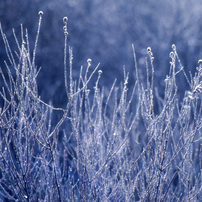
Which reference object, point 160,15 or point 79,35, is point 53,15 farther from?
point 160,15

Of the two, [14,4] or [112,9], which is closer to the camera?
[14,4]

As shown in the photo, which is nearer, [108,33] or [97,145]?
[97,145]

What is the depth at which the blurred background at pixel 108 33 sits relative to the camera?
367 inches

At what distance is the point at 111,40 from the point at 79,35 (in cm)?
120

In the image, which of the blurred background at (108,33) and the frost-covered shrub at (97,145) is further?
the blurred background at (108,33)

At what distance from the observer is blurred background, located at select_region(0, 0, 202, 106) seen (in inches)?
367

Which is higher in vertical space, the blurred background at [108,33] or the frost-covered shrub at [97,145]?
the blurred background at [108,33]

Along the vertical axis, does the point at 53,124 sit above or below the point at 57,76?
below

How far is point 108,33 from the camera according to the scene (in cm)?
1035

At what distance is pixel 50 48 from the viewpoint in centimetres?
955

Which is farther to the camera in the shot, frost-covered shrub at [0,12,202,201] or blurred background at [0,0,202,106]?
blurred background at [0,0,202,106]

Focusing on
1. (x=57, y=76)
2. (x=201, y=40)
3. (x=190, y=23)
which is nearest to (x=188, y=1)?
(x=190, y=23)

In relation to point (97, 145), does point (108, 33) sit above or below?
above

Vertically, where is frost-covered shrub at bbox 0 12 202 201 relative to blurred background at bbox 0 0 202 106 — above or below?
below
